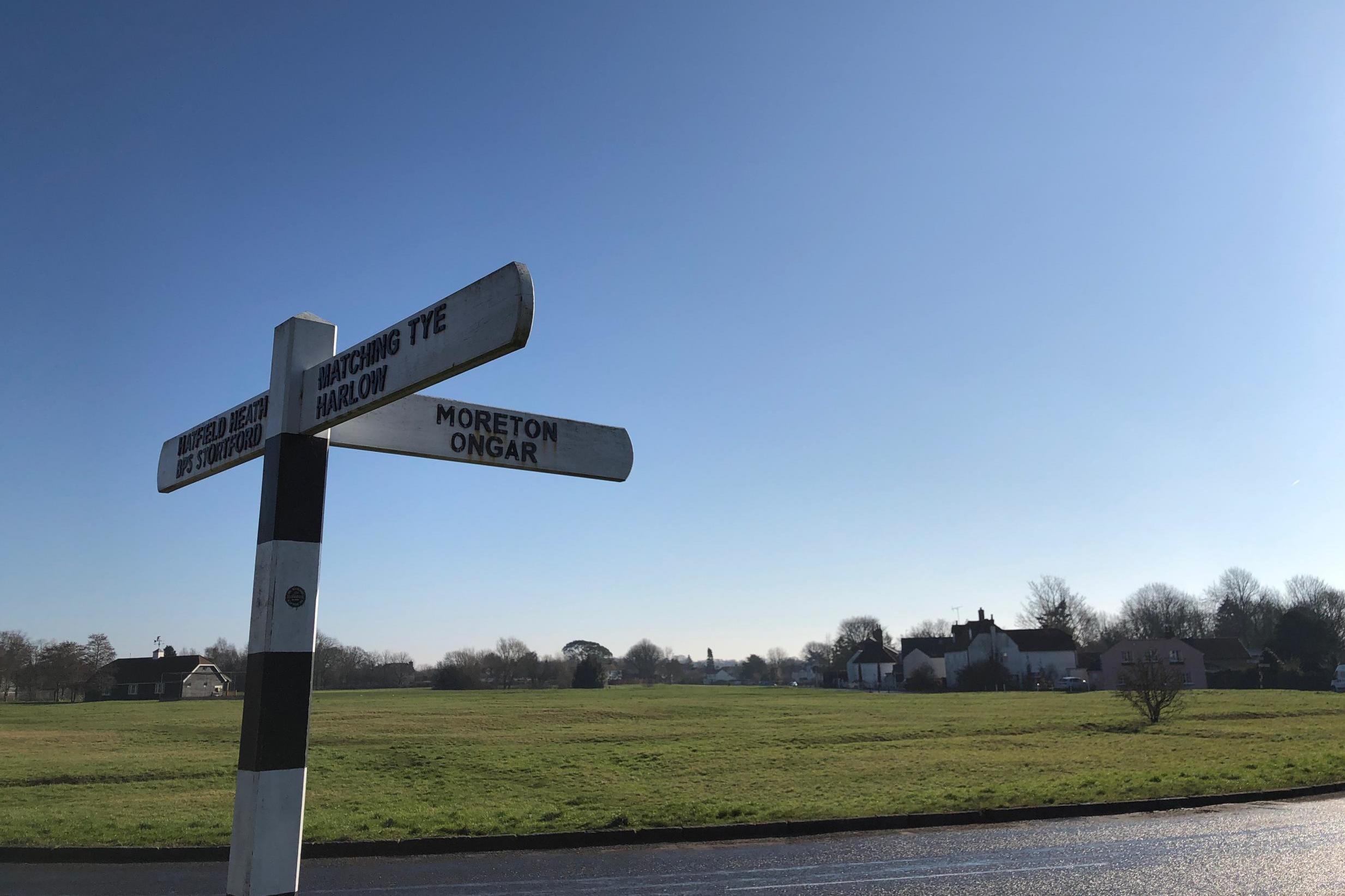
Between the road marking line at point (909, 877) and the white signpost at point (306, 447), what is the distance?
6.95 meters

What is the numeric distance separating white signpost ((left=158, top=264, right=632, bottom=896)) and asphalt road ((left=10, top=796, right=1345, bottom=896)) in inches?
264

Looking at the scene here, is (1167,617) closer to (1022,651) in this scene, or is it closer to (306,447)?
(1022,651)

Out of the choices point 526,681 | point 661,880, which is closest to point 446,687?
point 526,681

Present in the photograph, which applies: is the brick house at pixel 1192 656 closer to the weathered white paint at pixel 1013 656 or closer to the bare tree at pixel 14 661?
the weathered white paint at pixel 1013 656

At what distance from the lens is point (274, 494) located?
10.5 feet

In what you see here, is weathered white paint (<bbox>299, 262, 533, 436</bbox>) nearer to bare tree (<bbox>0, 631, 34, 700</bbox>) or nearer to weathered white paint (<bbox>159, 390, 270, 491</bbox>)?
weathered white paint (<bbox>159, 390, 270, 491</bbox>)

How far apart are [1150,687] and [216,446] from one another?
1507 inches

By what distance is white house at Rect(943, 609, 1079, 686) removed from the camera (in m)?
99.4

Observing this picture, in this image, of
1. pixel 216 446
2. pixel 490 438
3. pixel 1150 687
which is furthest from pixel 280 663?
pixel 1150 687

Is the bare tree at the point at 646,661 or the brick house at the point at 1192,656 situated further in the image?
the bare tree at the point at 646,661

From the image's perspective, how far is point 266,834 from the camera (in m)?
2.98

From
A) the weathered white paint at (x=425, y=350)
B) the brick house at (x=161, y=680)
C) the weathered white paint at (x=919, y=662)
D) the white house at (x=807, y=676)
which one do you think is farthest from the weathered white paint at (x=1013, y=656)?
the weathered white paint at (x=425, y=350)

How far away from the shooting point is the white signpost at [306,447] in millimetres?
2828

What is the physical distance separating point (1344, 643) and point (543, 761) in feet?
299
